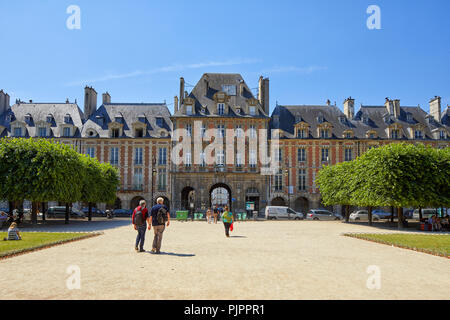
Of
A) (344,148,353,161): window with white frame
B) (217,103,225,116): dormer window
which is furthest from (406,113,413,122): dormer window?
(217,103,225,116): dormer window

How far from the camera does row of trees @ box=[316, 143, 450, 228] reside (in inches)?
1007

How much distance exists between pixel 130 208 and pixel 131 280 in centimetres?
4075

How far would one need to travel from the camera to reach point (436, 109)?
170 feet

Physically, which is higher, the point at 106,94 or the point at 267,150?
the point at 106,94

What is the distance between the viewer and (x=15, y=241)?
1462cm

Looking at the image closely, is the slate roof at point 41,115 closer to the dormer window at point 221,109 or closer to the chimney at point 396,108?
the dormer window at point 221,109

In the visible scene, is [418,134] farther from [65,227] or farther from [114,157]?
[65,227]

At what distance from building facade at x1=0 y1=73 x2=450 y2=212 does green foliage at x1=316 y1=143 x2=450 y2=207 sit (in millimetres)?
18104

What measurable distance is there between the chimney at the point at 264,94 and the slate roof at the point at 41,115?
77.6ft

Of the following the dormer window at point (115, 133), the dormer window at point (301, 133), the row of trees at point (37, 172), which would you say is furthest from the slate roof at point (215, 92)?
the row of trees at point (37, 172)

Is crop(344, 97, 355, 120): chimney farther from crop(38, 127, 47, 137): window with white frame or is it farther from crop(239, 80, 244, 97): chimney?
crop(38, 127, 47, 137): window with white frame

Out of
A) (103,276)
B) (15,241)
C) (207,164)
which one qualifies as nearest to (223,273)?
(103,276)

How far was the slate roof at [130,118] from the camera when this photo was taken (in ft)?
158

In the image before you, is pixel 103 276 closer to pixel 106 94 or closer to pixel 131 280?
pixel 131 280
